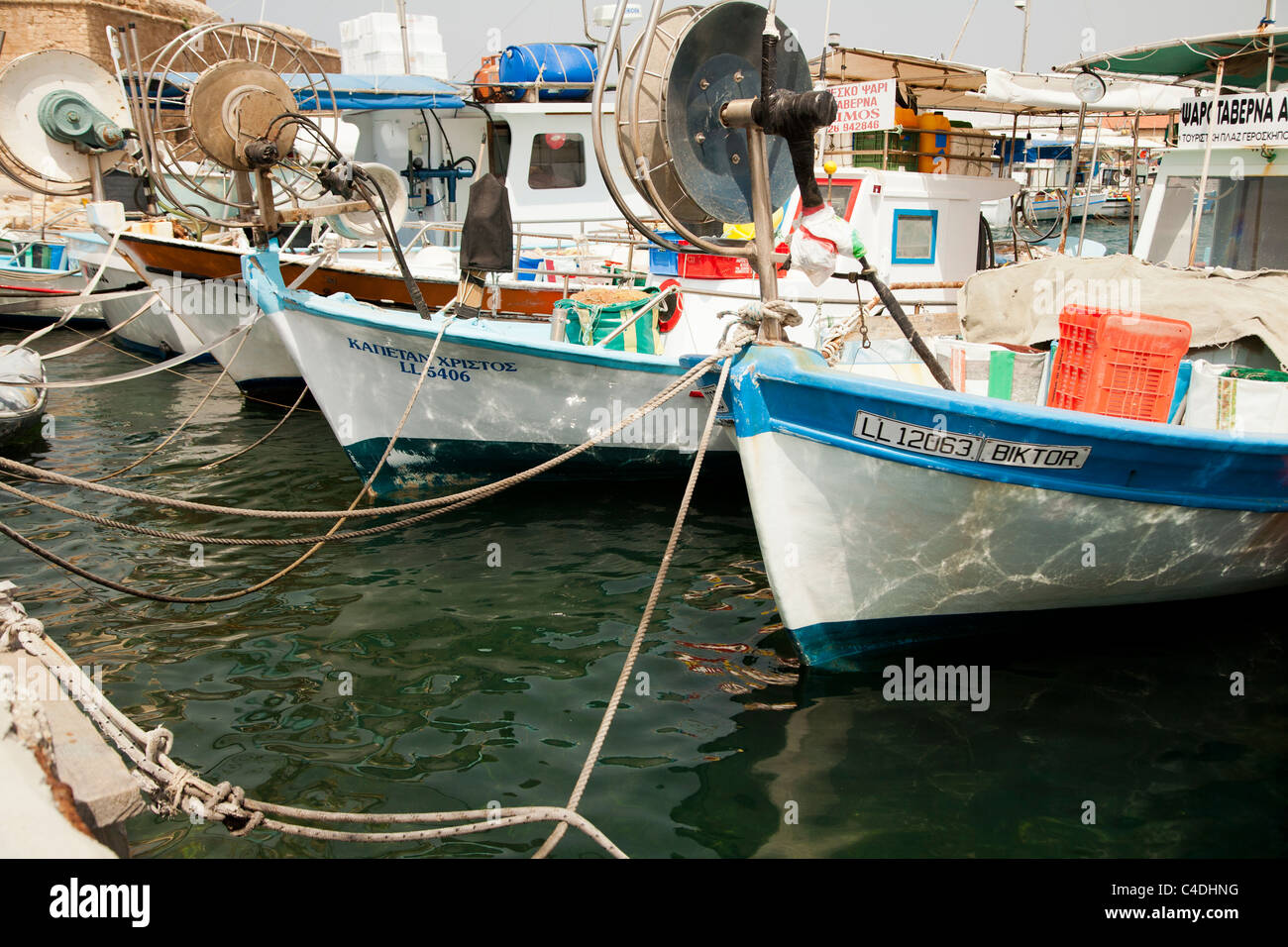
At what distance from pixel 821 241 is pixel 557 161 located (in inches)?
455

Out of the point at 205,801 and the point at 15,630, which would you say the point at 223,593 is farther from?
the point at 205,801

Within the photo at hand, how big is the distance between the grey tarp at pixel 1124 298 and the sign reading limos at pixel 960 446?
69.8 inches

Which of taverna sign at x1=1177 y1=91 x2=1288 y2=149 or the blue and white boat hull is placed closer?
taverna sign at x1=1177 y1=91 x2=1288 y2=149

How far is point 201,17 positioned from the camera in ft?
116

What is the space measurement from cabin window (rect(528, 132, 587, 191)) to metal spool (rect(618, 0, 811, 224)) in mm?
11051

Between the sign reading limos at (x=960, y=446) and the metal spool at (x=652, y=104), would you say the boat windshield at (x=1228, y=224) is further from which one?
the metal spool at (x=652, y=104)

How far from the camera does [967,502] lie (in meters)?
5.09

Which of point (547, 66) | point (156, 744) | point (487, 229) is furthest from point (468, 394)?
point (547, 66)

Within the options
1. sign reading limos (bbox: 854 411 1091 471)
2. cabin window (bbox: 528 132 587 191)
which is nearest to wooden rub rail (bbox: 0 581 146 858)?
sign reading limos (bbox: 854 411 1091 471)

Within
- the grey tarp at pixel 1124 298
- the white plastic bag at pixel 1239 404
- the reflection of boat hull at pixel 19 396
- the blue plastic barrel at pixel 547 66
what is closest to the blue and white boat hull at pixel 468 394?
the grey tarp at pixel 1124 298

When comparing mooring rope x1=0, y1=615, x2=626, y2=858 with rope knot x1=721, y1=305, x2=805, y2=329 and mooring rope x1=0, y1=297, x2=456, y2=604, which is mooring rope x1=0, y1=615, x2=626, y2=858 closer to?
mooring rope x1=0, y1=297, x2=456, y2=604

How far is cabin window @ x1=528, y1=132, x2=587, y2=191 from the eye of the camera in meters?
15.6

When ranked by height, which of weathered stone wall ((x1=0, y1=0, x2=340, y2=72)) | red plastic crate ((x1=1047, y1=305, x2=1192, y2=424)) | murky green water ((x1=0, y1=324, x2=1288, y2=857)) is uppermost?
weathered stone wall ((x1=0, y1=0, x2=340, y2=72))

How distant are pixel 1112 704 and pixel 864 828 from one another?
5.96 ft
